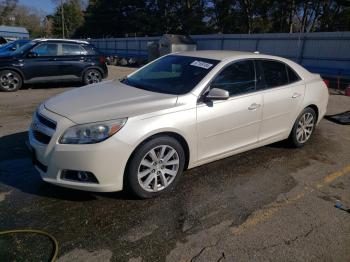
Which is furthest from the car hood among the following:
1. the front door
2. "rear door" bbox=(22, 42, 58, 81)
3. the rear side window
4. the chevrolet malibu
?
"rear door" bbox=(22, 42, 58, 81)

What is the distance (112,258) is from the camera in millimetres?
2805

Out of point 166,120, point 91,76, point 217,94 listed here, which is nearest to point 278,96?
point 217,94

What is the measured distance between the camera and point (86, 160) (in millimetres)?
3271

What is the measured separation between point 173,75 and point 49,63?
7310 millimetres

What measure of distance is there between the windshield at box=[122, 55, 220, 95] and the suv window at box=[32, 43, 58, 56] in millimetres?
6658

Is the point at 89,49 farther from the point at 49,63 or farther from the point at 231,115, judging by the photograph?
the point at 231,115

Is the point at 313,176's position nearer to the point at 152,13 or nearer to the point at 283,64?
the point at 283,64

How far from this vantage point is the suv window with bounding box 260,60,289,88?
480cm

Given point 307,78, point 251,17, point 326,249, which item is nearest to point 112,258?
point 326,249

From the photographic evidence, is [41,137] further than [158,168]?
No

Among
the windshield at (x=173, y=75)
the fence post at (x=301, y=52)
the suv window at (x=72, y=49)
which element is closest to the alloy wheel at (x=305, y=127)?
the windshield at (x=173, y=75)

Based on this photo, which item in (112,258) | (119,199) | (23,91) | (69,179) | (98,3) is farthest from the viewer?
(98,3)

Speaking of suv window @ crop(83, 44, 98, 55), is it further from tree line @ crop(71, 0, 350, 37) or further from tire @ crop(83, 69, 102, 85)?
tree line @ crop(71, 0, 350, 37)

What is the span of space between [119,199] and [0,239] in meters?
1.17
